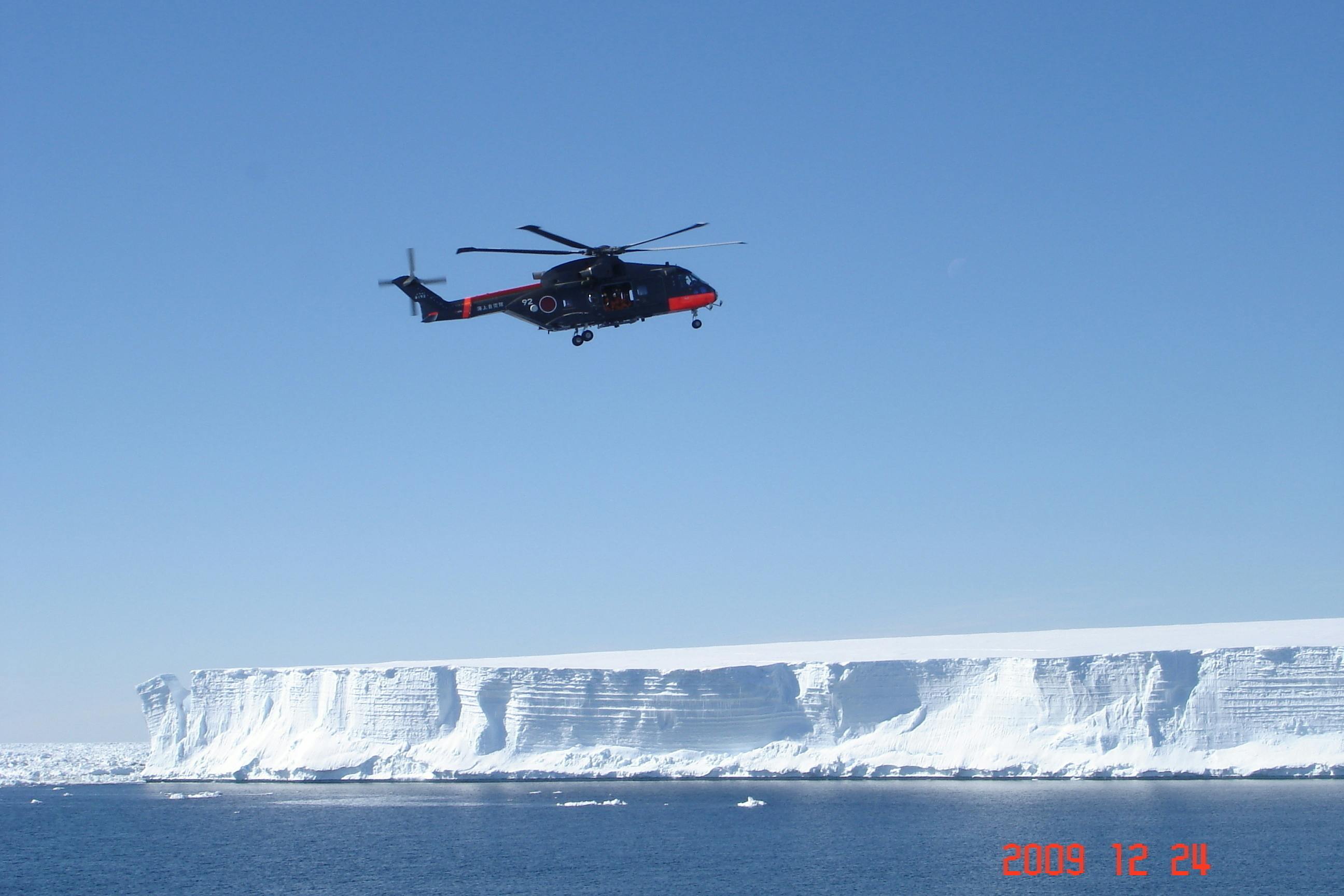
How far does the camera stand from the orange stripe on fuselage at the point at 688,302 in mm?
20250

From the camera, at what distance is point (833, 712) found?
49750 millimetres

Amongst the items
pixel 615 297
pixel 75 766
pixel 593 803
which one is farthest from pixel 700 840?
pixel 75 766

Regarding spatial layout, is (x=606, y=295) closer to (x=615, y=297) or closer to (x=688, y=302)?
(x=615, y=297)

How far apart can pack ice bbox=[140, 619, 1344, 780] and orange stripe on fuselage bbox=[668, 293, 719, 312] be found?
31.2 metres

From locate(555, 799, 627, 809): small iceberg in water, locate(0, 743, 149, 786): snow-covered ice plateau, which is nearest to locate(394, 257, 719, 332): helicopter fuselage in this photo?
locate(555, 799, 627, 809): small iceberg in water

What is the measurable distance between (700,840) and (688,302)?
2088cm

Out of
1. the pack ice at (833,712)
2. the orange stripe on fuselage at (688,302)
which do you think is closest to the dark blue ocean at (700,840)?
the pack ice at (833,712)

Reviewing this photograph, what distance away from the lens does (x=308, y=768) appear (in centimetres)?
5394

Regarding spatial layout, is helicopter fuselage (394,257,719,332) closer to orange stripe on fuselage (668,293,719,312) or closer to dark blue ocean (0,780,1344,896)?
orange stripe on fuselage (668,293,719,312)

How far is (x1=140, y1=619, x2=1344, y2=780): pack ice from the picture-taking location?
146 ft

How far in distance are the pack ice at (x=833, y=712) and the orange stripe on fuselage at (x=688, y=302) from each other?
102 feet

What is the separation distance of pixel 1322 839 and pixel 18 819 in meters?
47.4

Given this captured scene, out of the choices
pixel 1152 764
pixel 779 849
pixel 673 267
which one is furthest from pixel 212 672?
pixel 673 267

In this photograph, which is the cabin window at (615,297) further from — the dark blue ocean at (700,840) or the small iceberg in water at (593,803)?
the small iceberg in water at (593,803)
